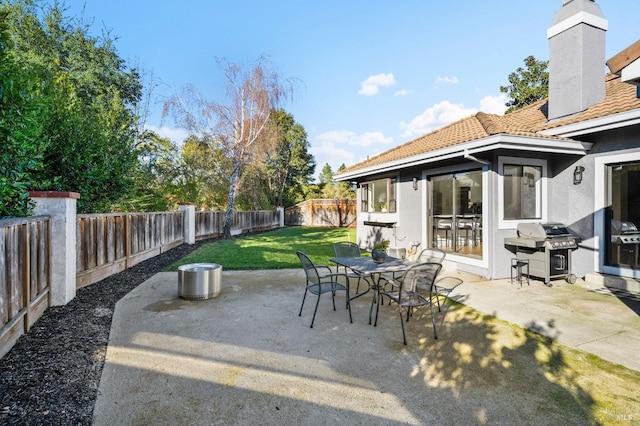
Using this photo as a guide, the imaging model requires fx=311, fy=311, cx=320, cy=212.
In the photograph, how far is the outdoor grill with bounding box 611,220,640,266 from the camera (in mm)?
5391

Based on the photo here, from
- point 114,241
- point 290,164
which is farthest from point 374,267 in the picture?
point 290,164

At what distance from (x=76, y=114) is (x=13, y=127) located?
10.7 feet

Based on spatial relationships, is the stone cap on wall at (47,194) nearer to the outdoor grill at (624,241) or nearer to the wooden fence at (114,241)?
the wooden fence at (114,241)

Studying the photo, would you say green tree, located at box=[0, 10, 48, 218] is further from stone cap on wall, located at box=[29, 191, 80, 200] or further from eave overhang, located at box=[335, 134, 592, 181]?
eave overhang, located at box=[335, 134, 592, 181]

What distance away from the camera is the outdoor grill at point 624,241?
5391 millimetres

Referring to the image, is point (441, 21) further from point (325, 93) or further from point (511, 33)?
point (325, 93)

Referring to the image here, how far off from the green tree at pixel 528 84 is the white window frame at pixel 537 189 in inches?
564

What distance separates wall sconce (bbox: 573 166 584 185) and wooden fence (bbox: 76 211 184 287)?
28.8 feet

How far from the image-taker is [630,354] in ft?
9.61

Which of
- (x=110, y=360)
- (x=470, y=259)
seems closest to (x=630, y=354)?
(x=470, y=259)

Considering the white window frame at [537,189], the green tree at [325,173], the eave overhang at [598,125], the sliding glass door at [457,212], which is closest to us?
the eave overhang at [598,125]

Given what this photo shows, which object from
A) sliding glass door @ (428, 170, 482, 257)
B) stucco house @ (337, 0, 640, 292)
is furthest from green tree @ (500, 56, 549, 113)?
sliding glass door @ (428, 170, 482, 257)


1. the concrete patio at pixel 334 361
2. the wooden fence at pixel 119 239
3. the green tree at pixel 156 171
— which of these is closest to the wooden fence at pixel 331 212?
the green tree at pixel 156 171

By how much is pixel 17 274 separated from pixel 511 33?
1234cm
